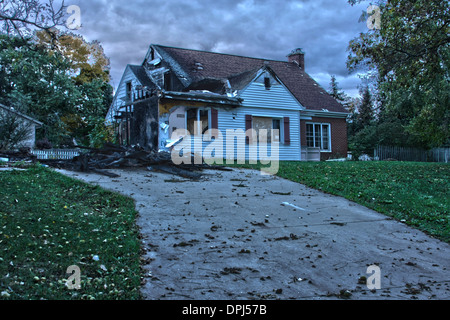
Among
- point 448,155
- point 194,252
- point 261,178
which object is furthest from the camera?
point 448,155

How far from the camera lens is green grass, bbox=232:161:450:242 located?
786 centimetres

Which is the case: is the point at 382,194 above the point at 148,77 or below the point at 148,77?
below

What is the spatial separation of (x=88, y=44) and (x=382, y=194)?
35392mm

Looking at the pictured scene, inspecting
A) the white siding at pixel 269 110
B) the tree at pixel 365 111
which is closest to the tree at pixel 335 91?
the tree at pixel 365 111

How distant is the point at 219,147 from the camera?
61.2 ft

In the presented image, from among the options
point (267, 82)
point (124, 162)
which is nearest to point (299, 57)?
point (267, 82)

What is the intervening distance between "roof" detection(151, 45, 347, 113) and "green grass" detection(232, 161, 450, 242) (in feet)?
28.2

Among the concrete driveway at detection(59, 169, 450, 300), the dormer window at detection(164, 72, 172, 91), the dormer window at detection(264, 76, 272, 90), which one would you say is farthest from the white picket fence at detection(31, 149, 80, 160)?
the concrete driveway at detection(59, 169, 450, 300)

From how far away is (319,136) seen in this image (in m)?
23.6

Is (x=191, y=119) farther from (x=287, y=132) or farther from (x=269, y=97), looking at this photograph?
(x=287, y=132)

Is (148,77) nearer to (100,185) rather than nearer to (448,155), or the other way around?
(100,185)

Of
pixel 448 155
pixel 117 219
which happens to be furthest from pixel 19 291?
pixel 448 155

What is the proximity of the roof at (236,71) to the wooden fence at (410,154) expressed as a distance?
236 inches

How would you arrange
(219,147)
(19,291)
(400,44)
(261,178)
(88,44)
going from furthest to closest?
(88,44) < (219,147) < (400,44) < (261,178) < (19,291)
